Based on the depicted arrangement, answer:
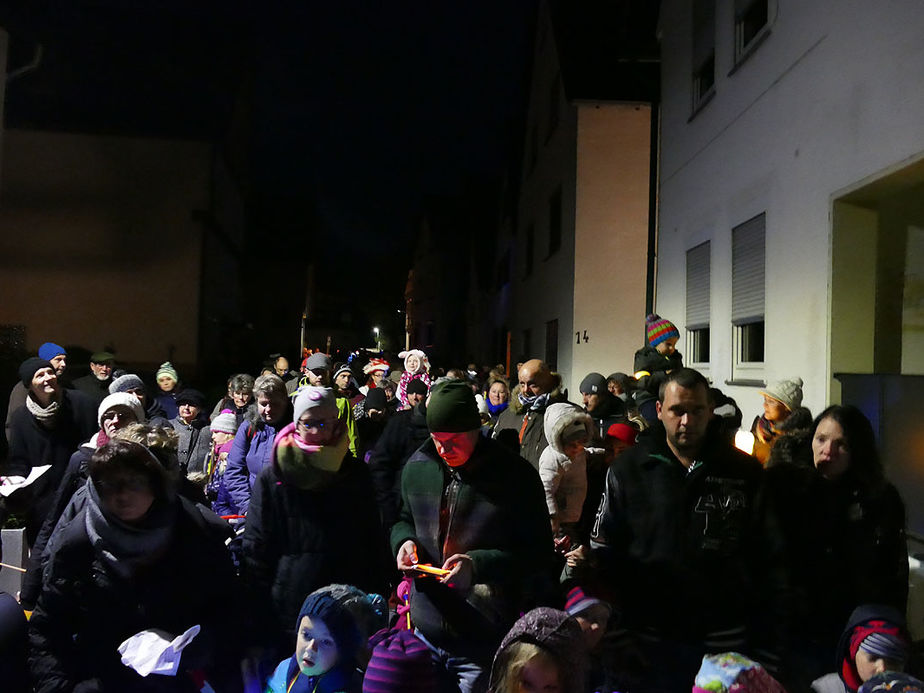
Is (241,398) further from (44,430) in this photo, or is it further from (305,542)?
(305,542)

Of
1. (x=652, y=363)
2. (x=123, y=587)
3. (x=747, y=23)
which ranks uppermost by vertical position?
(x=747, y=23)

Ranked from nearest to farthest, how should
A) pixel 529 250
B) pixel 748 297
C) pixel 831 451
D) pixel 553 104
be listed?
pixel 831 451 → pixel 748 297 → pixel 553 104 → pixel 529 250

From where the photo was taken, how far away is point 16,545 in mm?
4723

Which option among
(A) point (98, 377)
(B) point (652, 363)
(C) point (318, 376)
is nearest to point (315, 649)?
(C) point (318, 376)

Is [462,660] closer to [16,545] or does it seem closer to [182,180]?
[16,545]

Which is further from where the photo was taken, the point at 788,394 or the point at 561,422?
the point at 788,394

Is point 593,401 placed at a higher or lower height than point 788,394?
lower

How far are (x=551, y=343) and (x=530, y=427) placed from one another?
1075 cm

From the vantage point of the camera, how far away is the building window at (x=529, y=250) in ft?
62.8

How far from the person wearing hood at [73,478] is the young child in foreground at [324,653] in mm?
1104

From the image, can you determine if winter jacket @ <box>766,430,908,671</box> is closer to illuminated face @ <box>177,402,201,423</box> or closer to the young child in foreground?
the young child in foreground

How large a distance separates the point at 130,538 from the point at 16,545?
2.60 m

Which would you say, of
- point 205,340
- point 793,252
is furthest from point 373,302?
point 793,252

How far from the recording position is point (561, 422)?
4.46 meters
